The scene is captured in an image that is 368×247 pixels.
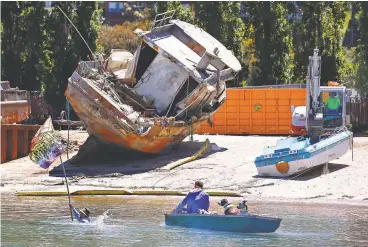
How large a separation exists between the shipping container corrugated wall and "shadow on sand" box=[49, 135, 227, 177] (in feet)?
23.6

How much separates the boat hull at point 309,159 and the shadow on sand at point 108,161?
16.0 ft

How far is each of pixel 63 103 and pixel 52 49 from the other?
3.35 m

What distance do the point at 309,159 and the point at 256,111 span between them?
12.9 metres

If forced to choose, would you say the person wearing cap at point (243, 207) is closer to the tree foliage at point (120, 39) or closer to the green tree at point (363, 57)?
the green tree at point (363, 57)

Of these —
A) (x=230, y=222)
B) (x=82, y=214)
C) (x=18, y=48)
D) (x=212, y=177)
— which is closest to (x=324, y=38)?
(x=18, y=48)

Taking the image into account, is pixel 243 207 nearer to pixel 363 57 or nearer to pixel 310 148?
pixel 310 148

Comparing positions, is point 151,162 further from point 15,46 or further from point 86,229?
point 15,46

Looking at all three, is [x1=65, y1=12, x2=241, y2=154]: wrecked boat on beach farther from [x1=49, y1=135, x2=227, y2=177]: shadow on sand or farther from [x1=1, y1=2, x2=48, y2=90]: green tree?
[x1=1, y1=2, x2=48, y2=90]: green tree

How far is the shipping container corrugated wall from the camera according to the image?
46.5 m

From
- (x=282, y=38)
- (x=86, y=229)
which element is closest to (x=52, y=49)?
(x=282, y=38)

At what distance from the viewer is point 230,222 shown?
85.8ft

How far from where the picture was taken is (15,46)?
5872 cm

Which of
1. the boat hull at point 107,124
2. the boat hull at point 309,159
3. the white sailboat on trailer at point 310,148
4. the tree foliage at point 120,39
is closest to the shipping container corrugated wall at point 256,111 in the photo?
the boat hull at point 107,124

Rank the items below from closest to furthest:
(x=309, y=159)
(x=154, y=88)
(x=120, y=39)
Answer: (x=309, y=159)
(x=154, y=88)
(x=120, y=39)
